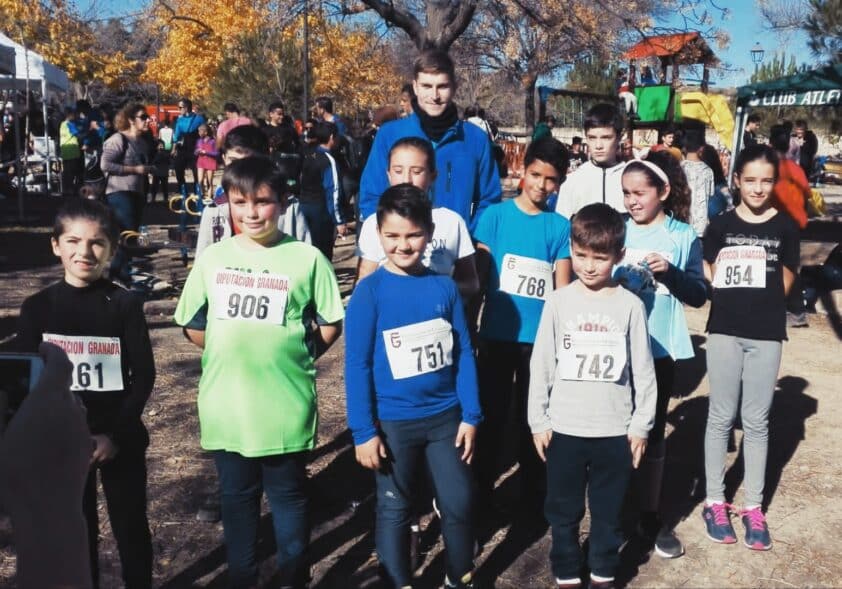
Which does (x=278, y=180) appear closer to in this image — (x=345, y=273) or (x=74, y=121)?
(x=345, y=273)

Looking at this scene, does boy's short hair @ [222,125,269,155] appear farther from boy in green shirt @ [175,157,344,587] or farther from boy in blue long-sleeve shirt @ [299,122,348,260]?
boy in blue long-sleeve shirt @ [299,122,348,260]

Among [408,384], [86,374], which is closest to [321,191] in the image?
[408,384]

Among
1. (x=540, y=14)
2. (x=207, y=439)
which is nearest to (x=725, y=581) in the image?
(x=207, y=439)

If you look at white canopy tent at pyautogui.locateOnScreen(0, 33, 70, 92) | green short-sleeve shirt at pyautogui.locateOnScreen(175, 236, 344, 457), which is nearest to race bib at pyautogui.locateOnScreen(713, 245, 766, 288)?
green short-sleeve shirt at pyautogui.locateOnScreen(175, 236, 344, 457)

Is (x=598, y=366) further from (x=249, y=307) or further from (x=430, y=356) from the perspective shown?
(x=249, y=307)

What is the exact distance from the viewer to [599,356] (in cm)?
308

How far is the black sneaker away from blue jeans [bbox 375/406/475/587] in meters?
1.09

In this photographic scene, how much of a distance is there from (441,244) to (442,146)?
626mm

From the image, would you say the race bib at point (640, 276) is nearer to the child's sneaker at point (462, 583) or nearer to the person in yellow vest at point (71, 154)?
the child's sneaker at point (462, 583)

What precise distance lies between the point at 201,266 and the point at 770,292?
245cm

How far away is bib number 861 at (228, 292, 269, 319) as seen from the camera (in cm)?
291

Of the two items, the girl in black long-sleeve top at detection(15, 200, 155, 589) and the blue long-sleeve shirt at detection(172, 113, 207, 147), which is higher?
the blue long-sleeve shirt at detection(172, 113, 207, 147)

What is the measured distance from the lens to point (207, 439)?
2959 mm

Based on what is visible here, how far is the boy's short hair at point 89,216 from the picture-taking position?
2.76 meters
